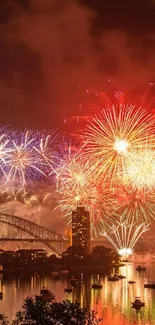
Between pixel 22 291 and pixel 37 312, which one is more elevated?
pixel 22 291

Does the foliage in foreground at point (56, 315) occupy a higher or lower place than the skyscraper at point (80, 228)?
lower

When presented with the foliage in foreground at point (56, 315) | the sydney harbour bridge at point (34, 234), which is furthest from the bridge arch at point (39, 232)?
the foliage in foreground at point (56, 315)

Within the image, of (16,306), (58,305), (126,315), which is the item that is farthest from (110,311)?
(58,305)

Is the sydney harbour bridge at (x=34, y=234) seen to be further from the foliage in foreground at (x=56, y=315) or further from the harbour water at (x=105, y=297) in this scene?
the foliage in foreground at (x=56, y=315)

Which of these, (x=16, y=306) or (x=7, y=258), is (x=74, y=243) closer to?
(x=7, y=258)

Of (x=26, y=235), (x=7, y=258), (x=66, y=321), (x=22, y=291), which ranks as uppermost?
(x=26, y=235)

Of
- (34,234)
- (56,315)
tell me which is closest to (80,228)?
(34,234)
